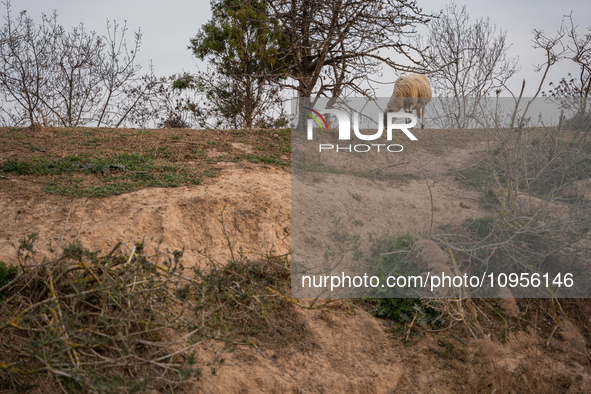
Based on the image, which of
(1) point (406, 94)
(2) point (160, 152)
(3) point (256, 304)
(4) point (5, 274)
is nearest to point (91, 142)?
(2) point (160, 152)

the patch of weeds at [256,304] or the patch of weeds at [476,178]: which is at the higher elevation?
the patch of weeds at [476,178]

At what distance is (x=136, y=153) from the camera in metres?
6.93

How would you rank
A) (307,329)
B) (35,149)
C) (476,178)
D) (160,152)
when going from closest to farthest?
1. (307,329)
2. (35,149)
3. (160,152)
4. (476,178)

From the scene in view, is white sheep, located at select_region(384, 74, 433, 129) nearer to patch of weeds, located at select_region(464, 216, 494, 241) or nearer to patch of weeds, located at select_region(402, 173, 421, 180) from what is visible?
patch of weeds, located at select_region(402, 173, 421, 180)

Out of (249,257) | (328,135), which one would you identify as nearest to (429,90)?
(328,135)

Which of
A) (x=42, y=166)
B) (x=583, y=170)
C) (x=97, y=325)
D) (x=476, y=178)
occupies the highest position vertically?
(x=42, y=166)

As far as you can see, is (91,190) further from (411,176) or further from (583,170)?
(583,170)

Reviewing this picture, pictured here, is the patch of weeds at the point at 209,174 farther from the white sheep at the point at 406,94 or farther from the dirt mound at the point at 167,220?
the white sheep at the point at 406,94

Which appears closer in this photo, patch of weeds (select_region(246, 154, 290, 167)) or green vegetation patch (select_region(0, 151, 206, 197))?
green vegetation patch (select_region(0, 151, 206, 197))

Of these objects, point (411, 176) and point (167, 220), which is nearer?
point (167, 220)

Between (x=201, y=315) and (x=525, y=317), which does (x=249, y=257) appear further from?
(x=525, y=317)

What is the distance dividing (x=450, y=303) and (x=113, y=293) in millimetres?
3047

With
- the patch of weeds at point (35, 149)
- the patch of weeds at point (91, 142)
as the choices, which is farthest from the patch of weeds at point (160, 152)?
the patch of weeds at point (35, 149)

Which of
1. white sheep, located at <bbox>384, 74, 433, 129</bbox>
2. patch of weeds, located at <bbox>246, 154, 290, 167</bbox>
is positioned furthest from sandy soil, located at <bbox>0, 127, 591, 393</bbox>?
white sheep, located at <bbox>384, 74, 433, 129</bbox>
